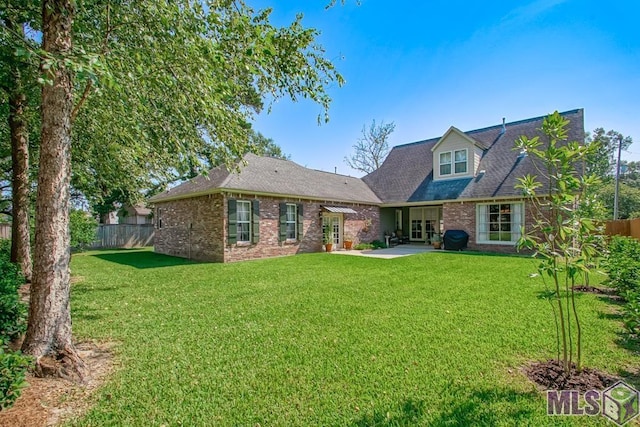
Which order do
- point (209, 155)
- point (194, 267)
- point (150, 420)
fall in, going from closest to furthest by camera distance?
point (150, 420), point (209, 155), point (194, 267)

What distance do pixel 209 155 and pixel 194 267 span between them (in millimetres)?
7124

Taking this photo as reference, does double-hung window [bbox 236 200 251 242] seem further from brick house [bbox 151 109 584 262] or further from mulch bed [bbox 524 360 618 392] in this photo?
mulch bed [bbox 524 360 618 392]

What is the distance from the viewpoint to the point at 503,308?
19.2ft

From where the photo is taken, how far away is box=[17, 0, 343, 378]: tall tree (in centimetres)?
334

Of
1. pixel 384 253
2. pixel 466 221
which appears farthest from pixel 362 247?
pixel 466 221

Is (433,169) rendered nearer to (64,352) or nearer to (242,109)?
(242,109)

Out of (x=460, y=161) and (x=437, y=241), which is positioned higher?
(x=460, y=161)

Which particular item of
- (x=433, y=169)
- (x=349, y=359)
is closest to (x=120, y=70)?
(x=349, y=359)

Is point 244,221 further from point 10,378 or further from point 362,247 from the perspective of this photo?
point 10,378

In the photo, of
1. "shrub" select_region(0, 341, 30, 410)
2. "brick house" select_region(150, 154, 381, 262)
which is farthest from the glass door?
"shrub" select_region(0, 341, 30, 410)

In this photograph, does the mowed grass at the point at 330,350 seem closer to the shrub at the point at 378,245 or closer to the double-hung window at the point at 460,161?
the shrub at the point at 378,245

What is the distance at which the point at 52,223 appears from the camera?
337 centimetres
